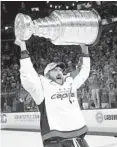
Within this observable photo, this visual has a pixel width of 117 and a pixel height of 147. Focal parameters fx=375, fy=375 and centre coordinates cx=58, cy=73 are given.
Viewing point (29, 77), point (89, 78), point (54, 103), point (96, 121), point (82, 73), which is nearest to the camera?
point (29, 77)

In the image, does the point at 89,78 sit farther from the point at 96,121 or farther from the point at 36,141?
the point at 36,141

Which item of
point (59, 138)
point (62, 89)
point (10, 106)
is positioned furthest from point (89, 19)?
point (10, 106)

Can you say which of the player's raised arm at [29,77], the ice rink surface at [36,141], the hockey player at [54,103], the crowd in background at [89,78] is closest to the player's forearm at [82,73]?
the hockey player at [54,103]

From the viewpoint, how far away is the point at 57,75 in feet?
8.79

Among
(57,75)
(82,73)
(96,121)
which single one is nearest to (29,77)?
(57,75)

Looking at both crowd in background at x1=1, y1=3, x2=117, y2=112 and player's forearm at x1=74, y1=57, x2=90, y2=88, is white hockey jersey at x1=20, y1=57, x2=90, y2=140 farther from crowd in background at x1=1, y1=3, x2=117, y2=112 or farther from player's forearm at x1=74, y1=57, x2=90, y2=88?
crowd in background at x1=1, y1=3, x2=117, y2=112

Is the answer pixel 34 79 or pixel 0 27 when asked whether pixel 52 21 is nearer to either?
pixel 34 79

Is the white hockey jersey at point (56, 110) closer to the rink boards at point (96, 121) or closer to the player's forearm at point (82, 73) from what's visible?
the player's forearm at point (82, 73)

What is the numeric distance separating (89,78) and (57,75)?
6.29 ft

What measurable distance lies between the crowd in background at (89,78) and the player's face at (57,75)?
149 centimetres

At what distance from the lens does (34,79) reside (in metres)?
2.56

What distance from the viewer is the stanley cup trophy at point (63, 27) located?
2.58m

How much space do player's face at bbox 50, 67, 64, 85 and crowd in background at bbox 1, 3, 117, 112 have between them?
4.90 feet

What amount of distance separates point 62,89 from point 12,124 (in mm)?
3195
